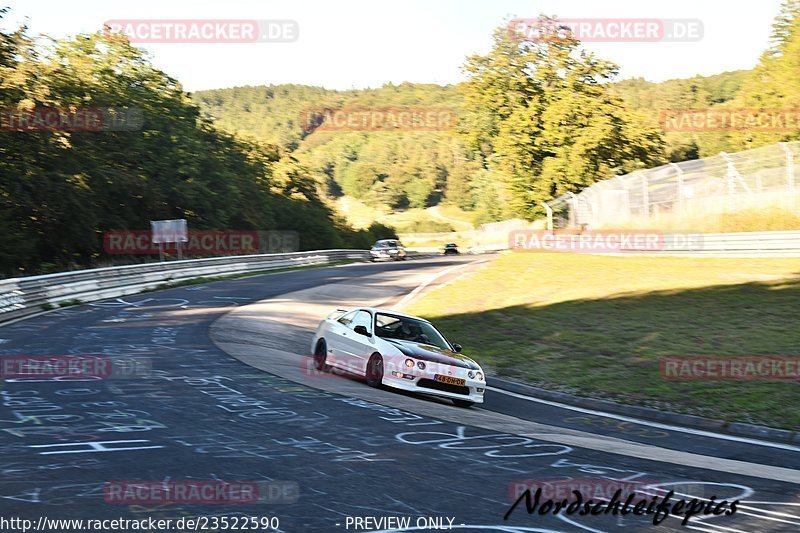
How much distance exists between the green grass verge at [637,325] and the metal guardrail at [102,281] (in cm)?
1076

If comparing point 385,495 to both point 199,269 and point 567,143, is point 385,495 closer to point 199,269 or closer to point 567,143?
point 199,269

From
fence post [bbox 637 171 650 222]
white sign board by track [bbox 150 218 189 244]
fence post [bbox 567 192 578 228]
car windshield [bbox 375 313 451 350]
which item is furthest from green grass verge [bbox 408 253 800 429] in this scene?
white sign board by track [bbox 150 218 189 244]

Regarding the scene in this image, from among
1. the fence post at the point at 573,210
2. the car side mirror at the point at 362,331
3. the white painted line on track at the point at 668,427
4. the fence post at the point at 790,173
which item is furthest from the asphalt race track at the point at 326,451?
the fence post at the point at 573,210

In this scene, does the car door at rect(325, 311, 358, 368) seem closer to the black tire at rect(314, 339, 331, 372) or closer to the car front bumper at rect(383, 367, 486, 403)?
the black tire at rect(314, 339, 331, 372)

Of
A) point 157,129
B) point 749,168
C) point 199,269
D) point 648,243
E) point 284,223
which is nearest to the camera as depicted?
point 749,168

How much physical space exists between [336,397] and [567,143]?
42420 millimetres

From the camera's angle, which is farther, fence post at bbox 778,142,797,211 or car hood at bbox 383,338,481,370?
fence post at bbox 778,142,797,211

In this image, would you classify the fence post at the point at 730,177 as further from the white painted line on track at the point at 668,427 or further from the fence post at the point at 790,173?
the white painted line on track at the point at 668,427

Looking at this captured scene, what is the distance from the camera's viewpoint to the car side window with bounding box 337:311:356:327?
1445 cm

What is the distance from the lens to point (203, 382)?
12.0 metres

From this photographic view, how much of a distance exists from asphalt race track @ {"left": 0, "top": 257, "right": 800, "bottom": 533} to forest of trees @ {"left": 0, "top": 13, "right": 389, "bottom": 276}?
24.6m

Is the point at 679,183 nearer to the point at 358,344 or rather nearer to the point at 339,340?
the point at 339,340

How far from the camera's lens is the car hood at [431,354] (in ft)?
41.0

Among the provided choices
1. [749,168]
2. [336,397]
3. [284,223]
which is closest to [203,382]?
[336,397]
